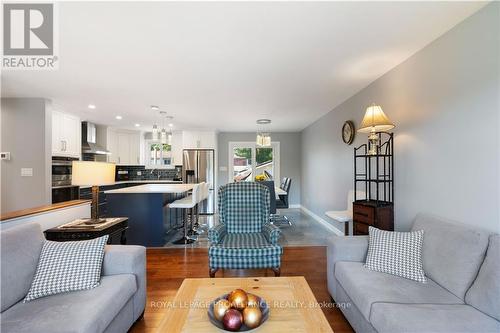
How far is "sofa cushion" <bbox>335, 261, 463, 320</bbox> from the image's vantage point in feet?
4.94

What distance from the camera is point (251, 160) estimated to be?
Result: 7.63m

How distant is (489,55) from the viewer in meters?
1.70

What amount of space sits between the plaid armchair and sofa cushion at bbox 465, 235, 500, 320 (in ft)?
4.74

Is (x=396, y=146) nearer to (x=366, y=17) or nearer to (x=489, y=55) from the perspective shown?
(x=489, y=55)

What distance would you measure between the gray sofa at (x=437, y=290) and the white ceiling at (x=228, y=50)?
1.61 m

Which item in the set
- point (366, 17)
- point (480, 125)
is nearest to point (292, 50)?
point (366, 17)

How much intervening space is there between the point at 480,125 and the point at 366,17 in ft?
3.72

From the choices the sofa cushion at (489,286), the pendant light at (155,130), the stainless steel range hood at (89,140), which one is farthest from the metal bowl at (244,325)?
the stainless steel range hood at (89,140)

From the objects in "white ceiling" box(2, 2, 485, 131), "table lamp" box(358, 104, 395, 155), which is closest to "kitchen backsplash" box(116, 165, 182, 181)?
"white ceiling" box(2, 2, 485, 131)

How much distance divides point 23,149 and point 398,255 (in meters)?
5.16

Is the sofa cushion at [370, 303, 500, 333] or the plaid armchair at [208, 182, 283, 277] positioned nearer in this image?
the sofa cushion at [370, 303, 500, 333]

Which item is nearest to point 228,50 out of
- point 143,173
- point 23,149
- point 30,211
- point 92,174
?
point 92,174

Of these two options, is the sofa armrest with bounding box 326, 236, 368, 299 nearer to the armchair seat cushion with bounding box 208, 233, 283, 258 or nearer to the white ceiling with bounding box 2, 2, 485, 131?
the armchair seat cushion with bounding box 208, 233, 283, 258

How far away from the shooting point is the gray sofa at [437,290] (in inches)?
51.1
